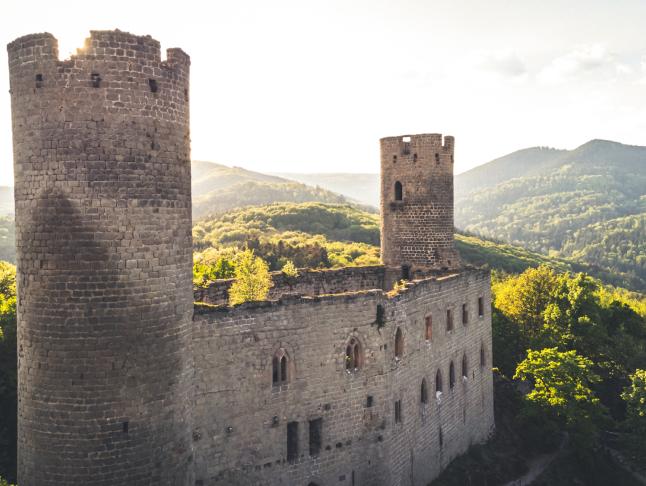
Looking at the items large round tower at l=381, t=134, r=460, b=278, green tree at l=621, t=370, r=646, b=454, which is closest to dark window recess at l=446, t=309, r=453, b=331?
large round tower at l=381, t=134, r=460, b=278

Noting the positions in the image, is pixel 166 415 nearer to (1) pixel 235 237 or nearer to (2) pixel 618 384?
(2) pixel 618 384

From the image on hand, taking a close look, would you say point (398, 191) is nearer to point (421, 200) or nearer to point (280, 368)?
point (421, 200)

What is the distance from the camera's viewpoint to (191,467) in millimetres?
16438

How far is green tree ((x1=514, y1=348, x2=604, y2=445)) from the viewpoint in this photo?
33469 mm

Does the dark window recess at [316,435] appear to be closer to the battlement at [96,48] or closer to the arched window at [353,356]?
the arched window at [353,356]

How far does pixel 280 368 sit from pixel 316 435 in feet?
9.68

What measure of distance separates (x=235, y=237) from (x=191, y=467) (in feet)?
304

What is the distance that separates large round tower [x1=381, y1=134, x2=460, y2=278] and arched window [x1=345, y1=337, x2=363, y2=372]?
10047 millimetres

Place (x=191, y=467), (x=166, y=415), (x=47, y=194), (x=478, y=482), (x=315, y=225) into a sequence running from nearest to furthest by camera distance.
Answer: (x=47, y=194) → (x=166, y=415) → (x=191, y=467) → (x=478, y=482) → (x=315, y=225)

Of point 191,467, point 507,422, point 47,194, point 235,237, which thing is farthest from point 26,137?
point 235,237

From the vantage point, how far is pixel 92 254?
14211 millimetres

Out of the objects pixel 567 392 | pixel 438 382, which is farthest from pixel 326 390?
pixel 567 392

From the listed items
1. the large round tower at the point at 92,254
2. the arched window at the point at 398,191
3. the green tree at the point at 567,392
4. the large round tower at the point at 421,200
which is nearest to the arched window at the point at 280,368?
the large round tower at the point at 92,254

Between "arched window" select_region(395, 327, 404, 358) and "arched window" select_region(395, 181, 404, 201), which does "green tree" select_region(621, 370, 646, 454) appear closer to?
"arched window" select_region(395, 181, 404, 201)
